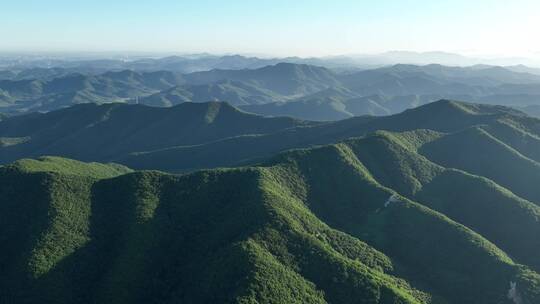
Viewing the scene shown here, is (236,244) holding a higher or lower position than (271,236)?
higher

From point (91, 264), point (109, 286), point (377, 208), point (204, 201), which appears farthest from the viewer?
point (377, 208)

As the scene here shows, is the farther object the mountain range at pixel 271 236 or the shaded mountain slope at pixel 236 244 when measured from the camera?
the mountain range at pixel 271 236

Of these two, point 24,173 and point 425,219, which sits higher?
point 24,173

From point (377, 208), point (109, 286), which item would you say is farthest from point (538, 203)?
point (109, 286)

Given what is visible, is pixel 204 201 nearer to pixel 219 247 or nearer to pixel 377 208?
pixel 219 247

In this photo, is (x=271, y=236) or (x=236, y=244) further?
(x=271, y=236)

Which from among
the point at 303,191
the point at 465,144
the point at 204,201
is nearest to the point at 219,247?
the point at 204,201

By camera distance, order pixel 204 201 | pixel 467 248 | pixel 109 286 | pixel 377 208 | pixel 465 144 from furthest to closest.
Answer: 1. pixel 465 144
2. pixel 377 208
3. pixel 204 201
4. pixel 467 248
5. pixel 109 286

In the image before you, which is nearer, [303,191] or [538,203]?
[303,191]

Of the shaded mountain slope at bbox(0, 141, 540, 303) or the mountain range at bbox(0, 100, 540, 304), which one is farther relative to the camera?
the mountain range at bbox(0, 100, 540, 304)
